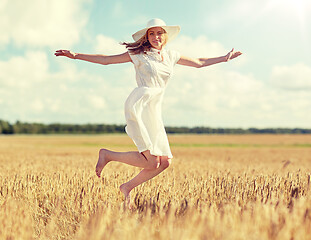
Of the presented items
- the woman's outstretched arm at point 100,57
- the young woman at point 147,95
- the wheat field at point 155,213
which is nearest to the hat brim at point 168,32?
the young woman at point 147,95

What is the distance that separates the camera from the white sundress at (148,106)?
4102 millimetres

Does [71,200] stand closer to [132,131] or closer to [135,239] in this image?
[132,131]

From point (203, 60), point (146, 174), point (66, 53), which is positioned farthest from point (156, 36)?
point (146, 174)

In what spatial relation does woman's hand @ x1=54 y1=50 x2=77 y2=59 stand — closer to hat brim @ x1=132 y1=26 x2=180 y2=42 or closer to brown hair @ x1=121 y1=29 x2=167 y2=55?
brown hair @ x1=121 y1=29 x2=167 y2=55

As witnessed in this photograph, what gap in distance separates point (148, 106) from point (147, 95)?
129 millimetres

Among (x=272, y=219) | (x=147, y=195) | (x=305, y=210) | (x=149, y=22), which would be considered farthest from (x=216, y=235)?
(x=149, y=22)

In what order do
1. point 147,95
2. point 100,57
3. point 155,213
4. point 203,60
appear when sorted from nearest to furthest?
point 155,213
point 147,95
point 100,57
point 203,60

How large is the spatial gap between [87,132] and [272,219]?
8899 cm

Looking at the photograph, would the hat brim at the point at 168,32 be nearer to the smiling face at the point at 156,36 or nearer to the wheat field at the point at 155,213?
the smiling face at the point at 156,36

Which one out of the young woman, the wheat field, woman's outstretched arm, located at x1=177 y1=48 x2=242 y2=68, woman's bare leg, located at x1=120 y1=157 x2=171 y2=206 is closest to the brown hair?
the young woman

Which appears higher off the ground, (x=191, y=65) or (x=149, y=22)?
(x=149, y=22)

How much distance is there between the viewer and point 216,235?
236 centimetres

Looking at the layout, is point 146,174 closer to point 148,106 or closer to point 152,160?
point 152,160

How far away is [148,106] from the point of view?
13.7 ft
